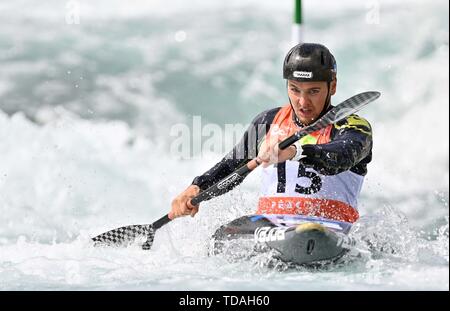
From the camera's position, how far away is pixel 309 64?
5.30 m

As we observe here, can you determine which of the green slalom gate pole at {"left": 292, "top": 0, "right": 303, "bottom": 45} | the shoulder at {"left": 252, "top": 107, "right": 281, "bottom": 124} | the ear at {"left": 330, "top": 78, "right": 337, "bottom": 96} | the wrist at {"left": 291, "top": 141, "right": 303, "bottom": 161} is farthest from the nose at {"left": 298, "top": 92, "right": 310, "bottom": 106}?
the green slalom gate pole at {"left": 292, "top": 0, "right": 303, "bottom": 45}

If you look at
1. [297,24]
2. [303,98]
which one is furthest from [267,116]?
[297,24]

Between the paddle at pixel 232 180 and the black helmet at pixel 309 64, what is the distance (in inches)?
9.2

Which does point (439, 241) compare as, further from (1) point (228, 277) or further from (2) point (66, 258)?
(2) point (66, 258)

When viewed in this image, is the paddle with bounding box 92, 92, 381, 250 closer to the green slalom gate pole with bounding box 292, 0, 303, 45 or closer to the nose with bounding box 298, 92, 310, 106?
the nose with bounding box 298, 92, 310, 106

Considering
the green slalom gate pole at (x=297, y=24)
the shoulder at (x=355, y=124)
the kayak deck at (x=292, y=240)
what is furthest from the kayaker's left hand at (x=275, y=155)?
the green slalom gate pole at (x=297, y=24)

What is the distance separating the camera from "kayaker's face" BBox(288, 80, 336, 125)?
535 cm

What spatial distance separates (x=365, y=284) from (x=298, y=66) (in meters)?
1.51

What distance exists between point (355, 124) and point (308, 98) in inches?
13.7
